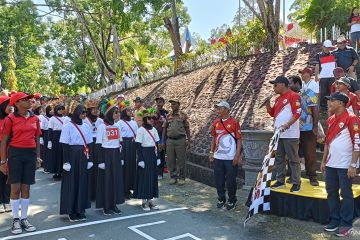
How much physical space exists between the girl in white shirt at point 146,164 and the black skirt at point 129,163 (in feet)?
2.49

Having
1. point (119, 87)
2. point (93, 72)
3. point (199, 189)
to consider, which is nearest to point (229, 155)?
point (199, 189)

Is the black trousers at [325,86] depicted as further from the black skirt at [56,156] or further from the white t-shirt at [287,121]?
the black skirt at [56,156]

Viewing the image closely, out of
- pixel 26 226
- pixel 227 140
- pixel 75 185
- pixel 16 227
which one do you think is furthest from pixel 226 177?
pixel 16 227

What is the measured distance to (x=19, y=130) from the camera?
5.45 meters

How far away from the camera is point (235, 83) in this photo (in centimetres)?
1314

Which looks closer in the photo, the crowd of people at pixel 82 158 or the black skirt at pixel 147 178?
the crowd of people at pixel 82 158

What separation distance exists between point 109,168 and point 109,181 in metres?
0.22

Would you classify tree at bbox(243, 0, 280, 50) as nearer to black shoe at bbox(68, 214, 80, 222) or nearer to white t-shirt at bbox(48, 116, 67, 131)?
white t-shirt at bbox(48, 116, 67, 131)

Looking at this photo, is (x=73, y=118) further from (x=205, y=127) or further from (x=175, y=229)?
(x=205, y=127)

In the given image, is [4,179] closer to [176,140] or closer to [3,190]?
[3,190]

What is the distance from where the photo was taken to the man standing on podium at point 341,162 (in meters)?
4.95

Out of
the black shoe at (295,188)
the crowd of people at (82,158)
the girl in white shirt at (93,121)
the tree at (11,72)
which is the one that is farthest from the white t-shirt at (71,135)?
the tree at (11,72)

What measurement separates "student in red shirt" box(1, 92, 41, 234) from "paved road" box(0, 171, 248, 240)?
0.36 metres

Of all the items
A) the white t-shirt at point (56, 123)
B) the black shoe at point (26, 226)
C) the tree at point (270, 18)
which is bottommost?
the black shoe at point (26, 226)
